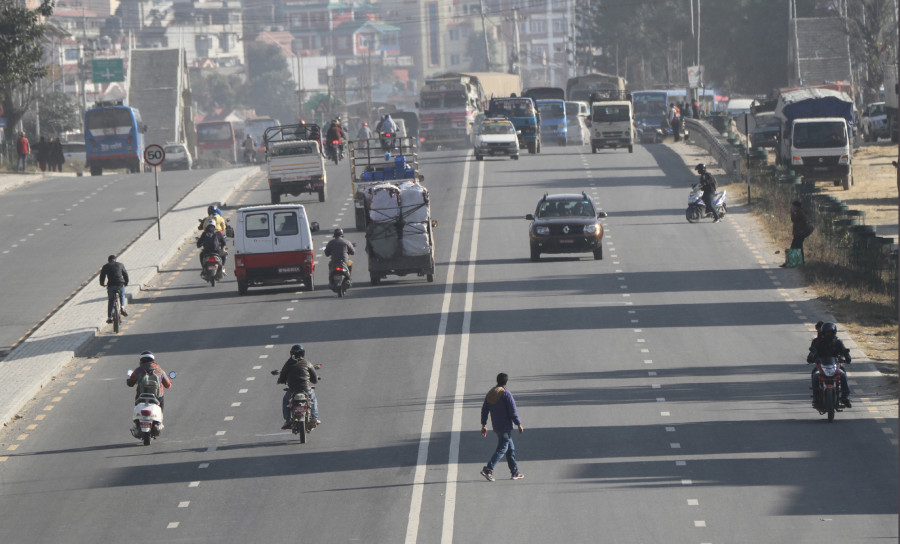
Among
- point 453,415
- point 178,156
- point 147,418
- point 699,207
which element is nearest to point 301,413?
point 147,418

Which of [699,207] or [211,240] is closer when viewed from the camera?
[211,240]

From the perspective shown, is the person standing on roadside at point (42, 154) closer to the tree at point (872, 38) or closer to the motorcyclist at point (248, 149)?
the motorcyclist at point (248, 149)

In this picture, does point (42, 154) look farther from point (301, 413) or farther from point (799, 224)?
point (301, 413)

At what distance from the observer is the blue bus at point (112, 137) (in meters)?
70.1

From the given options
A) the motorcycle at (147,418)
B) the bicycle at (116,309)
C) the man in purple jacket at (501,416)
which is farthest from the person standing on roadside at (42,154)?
the man in purple jacket at (501,416)

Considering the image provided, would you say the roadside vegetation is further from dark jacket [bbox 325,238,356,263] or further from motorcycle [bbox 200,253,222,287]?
motorcycle [bbox 200,253,222,287]

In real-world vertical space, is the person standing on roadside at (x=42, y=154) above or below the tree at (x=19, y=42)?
below

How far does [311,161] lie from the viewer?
48.5 metres

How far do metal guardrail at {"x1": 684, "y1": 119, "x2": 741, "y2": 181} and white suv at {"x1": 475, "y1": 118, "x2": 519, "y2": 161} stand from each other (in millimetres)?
7767

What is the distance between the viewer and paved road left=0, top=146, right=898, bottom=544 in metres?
17.3

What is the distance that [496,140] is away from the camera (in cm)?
6134

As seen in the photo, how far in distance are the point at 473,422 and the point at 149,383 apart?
15.5 ft

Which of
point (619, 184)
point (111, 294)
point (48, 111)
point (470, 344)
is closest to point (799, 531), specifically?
point (470, 344)

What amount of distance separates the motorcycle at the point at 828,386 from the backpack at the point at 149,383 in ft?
30.8
